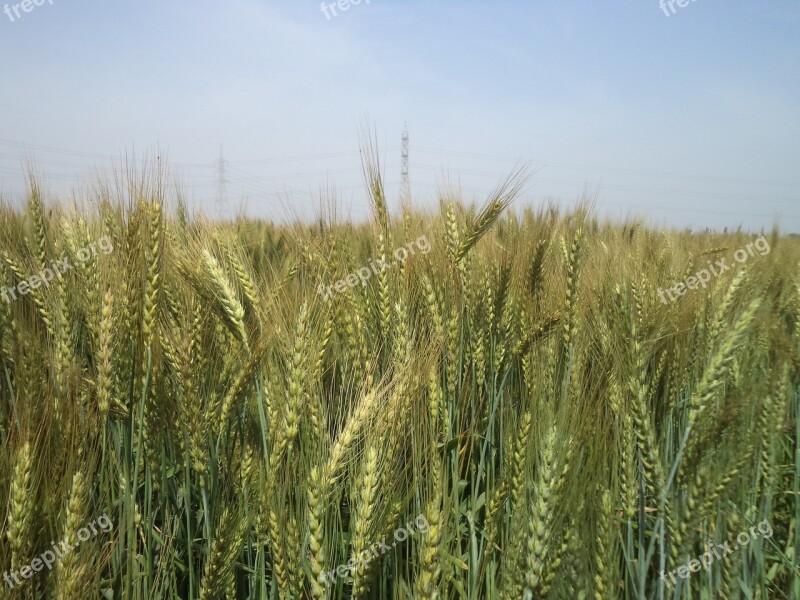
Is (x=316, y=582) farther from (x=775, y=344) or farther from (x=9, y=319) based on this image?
(x=775, y=344)

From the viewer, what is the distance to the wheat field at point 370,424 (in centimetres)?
125

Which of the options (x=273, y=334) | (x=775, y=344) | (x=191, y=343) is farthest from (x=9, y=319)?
(x=775, y=344)

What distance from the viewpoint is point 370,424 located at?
133cm

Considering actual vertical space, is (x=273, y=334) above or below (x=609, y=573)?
above

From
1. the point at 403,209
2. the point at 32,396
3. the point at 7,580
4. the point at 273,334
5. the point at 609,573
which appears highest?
the point at 403,209

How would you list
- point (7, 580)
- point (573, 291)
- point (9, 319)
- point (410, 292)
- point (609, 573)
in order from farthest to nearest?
point (573, 291) < point (410, 292) < point (9, 319) < point (609, 573) < point (7, 580)

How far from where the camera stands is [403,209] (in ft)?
8.18

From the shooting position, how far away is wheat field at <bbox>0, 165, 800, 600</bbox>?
125 cm

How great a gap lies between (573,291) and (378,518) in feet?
4.04

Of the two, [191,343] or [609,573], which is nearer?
[609,573]

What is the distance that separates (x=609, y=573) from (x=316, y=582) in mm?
630

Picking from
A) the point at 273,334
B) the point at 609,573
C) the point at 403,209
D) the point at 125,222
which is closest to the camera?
the point at 609,573

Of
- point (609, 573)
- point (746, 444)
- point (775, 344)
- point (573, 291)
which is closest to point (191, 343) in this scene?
point (609, 573)

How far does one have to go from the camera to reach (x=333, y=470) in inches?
49.3
